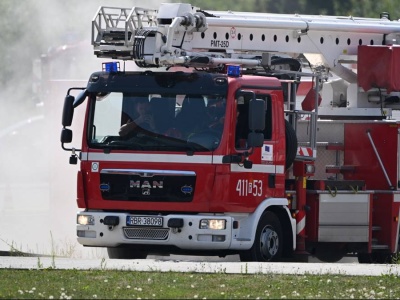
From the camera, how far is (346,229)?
18.4m

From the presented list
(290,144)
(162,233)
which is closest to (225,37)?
(290,144)

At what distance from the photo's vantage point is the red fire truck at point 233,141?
654 inches

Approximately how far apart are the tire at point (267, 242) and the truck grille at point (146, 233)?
1.03m

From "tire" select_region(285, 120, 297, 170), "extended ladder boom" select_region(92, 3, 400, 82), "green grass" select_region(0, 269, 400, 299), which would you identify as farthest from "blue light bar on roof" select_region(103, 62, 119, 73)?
"green grass" select_region(0, 269, 400, 299)

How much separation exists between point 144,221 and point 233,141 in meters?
1.45

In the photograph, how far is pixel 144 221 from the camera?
16.7 m

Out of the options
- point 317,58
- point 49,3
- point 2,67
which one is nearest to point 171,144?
point 317,58

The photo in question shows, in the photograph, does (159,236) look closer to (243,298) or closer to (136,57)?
(136,57)

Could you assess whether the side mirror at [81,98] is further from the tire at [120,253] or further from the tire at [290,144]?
the tire at [290,144]

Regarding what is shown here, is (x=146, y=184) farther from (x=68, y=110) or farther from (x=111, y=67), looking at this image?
(x=111, y=67)

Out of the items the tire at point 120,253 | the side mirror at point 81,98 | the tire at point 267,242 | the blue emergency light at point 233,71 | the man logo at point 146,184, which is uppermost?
the blue emergency light at point 233,71

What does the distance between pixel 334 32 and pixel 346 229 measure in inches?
113

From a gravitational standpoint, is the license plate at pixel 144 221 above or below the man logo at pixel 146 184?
below

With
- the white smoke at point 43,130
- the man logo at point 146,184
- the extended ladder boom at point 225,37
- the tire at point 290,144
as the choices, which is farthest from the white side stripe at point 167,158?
the white smoke at point 43,130
